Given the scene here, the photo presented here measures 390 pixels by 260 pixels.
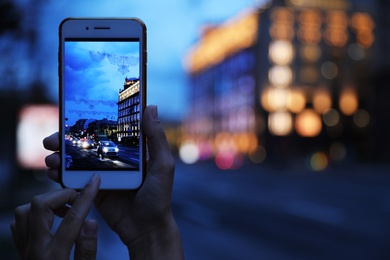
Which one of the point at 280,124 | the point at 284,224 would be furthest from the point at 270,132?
the point at 284,224

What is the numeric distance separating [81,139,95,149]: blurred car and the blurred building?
229 feet

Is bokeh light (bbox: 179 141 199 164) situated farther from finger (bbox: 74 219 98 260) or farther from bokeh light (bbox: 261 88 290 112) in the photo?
finger (bbox: 74 219 98 260)

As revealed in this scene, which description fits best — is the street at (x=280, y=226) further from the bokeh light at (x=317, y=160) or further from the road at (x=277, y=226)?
the bokeh light at (x=317, y=160)

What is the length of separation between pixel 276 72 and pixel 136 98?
76.1 meters

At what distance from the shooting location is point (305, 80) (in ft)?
253

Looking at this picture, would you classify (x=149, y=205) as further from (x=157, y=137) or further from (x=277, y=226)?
(x=277, y=226)

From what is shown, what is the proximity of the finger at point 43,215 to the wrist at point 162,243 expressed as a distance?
461 millimetres

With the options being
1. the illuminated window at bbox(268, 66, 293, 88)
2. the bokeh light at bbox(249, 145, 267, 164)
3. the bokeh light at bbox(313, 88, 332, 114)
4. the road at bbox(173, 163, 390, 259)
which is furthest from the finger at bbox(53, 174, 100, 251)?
the bokeh light at bbox(313, 88, 332, 114)

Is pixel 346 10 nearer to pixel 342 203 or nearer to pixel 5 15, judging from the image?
pixel 342 203

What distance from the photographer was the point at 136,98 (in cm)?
195

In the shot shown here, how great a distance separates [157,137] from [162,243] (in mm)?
417

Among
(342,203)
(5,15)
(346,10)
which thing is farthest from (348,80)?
(5,15)

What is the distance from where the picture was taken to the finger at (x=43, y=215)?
1560mm

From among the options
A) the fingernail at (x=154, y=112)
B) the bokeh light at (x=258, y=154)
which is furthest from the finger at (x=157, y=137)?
the bokeh light at (x=258, y=154)
